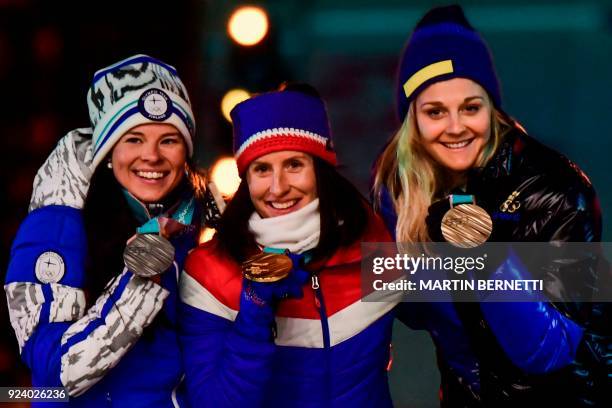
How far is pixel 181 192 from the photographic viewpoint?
2117 millimetres

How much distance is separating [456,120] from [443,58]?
155 millimetres

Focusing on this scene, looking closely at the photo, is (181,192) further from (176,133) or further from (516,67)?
(516,67)

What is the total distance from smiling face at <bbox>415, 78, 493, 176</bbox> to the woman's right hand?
0.83 metres

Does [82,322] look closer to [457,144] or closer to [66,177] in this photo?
[66,177]

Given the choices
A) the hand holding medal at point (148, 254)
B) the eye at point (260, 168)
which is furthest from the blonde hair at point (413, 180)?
the hand holding medal at point (148, 254)

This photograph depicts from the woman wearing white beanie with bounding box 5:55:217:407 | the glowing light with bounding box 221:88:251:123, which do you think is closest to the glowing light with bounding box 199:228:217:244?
the woman wearing white beanie with bounding box 5:55:217:407

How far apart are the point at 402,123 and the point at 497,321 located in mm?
564

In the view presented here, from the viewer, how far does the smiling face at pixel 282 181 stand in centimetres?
195

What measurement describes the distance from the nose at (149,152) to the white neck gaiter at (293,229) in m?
0.28

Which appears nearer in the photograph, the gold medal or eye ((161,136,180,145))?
the gold medal

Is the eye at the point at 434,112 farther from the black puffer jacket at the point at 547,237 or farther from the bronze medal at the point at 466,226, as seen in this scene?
the bronze medal at the point at 466,226

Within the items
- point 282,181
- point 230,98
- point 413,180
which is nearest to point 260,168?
point 282,181

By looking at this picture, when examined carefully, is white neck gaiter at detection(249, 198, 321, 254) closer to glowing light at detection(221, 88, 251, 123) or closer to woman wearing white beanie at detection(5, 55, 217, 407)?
woman wearing white beanie at detection(5, 55, 217, 407)

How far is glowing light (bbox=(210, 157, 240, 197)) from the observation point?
7.99ft
